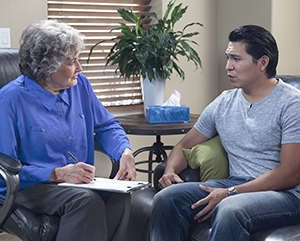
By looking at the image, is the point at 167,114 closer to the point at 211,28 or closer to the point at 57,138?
the point at 57,138

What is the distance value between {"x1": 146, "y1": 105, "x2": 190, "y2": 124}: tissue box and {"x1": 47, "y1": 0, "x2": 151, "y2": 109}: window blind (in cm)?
67

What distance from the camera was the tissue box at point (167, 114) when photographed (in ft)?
7.11

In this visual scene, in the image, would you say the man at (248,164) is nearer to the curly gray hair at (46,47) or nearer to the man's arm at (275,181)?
the man's arm at (275,181)

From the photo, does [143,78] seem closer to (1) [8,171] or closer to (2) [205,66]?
(2) [205,66]

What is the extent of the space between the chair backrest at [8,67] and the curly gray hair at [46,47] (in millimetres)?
234

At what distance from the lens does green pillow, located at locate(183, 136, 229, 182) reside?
5.49ft

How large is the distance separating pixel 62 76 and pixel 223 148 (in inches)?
31.6

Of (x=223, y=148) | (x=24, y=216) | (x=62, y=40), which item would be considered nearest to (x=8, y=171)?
(x=24, y=216)

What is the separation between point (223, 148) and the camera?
1730 mm

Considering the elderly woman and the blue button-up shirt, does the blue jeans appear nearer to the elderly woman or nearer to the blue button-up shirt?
the elderly woman

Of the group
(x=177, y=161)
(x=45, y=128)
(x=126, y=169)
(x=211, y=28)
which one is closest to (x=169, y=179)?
(x=177, y=161)

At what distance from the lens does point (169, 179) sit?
5.38ft

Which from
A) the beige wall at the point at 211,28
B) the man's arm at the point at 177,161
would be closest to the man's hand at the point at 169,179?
the man's arm at the point at 177,161

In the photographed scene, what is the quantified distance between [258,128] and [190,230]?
0.50m
